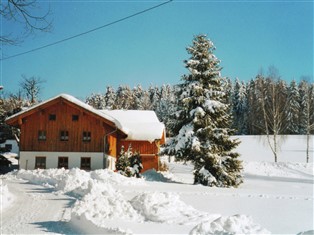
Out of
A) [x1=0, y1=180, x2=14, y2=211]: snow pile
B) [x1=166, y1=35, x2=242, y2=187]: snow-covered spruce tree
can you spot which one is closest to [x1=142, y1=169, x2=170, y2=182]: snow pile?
[x1=166, y1=35, x2=242, y2=187]: snow-covered spruce tree

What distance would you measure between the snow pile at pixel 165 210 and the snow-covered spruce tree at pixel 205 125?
11651mm

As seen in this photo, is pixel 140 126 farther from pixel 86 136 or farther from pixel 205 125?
pixel 205 125

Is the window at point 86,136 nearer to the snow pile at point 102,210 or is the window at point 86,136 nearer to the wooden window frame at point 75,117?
the wooden window frame at point 75,117

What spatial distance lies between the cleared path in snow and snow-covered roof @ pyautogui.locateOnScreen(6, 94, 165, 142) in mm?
13334

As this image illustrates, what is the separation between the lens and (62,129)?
29734 millimetres

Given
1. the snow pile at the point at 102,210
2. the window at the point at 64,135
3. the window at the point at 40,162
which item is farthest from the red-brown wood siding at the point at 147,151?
the snow pile at the point at 102,210

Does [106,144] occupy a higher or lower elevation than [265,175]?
higher

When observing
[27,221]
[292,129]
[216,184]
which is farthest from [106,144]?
[292,129]

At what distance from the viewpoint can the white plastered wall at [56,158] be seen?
28984 millimetres

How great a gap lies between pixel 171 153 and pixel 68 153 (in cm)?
990

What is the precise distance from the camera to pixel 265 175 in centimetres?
3466

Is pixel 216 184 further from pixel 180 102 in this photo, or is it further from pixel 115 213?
pixel 115 213

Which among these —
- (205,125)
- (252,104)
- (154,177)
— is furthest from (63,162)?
(252,104)

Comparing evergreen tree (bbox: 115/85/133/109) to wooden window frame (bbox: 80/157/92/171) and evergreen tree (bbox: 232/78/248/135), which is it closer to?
evergreen tree (bbox: 232/78/248/135)
